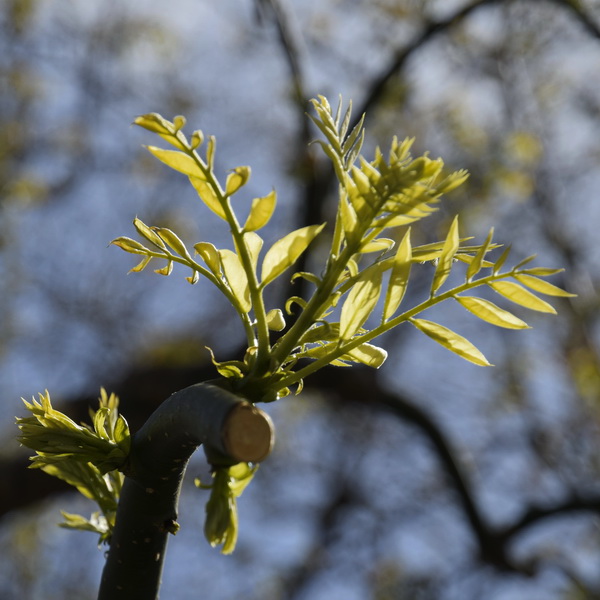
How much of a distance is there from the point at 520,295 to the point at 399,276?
8 cm

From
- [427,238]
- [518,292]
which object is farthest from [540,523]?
[518,292]

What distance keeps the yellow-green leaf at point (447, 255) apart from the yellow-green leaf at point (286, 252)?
91mm

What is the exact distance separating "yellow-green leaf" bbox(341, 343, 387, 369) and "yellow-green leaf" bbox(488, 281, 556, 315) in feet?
0.31

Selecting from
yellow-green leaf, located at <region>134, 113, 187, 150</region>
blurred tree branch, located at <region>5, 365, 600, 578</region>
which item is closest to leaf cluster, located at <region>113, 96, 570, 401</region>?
yellow-green leaf, located at <region>134, 113, 187, 150</region>

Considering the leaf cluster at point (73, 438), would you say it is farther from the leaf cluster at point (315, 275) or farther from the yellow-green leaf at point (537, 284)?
the yellow-green leaf at point (537, 284)

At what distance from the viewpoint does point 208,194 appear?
48 cm

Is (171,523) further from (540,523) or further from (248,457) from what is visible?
(540,523)

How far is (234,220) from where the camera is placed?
0.47 meters

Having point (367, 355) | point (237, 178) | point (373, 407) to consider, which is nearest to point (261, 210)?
point (237, 178)

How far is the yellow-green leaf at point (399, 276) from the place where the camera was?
0.48m

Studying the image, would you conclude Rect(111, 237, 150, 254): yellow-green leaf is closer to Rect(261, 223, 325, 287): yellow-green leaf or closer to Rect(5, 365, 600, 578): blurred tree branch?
Rect(261, 223, 325, 287): yellow-green leaf

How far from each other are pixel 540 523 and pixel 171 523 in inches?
102

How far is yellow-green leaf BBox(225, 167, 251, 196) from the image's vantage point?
45cm

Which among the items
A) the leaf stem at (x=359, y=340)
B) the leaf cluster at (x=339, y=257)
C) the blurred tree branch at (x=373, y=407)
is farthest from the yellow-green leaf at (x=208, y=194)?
the blurred tree branch at (x=373, y=407)
